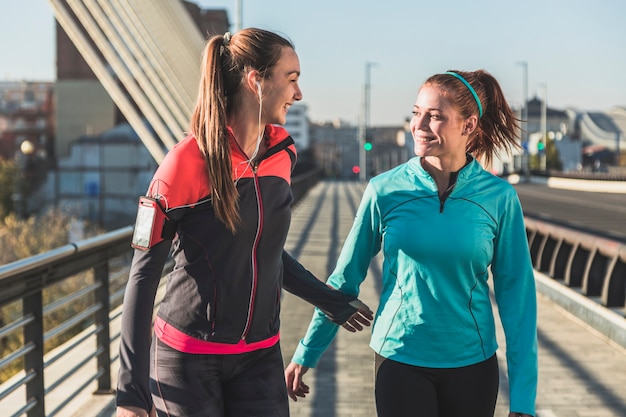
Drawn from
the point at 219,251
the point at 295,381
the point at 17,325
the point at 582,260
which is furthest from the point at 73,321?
the point at 582,260

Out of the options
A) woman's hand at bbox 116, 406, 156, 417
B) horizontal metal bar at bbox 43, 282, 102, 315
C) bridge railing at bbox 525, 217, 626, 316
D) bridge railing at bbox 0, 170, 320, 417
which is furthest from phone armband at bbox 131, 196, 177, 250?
bridge railing at bbox 525, 217, 626, 316

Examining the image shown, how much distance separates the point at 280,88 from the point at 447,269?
0.72 metres

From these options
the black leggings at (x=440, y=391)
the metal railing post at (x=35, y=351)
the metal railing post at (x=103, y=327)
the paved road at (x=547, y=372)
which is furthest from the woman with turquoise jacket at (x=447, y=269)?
the metal railing post at (x=103, y=327)

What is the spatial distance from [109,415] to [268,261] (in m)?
3.01

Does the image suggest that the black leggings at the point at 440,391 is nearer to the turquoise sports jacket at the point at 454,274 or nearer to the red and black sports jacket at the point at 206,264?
the turquoise sports jacket at the point at 454,274

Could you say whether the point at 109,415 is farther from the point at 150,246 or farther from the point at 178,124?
the point at 178,124

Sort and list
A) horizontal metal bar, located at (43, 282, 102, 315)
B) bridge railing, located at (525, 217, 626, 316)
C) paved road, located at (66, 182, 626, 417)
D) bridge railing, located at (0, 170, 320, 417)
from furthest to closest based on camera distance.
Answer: bridge railing, located at (525, 217, 626, 316), paved road, located at (66, 182, 626, 417), horizontal metal bar, located at (43, 282, 102, 315), bridge railing, located at (0, 170, 320, 417)

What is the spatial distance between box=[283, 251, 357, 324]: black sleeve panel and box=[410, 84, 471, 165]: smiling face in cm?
53

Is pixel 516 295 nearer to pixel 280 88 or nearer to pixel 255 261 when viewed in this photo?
pixel 255 261

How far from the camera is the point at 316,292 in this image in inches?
126

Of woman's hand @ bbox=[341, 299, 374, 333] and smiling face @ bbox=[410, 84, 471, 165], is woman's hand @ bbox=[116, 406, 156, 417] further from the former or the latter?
smiling face @ bbox=[410, 84, 471, 165]

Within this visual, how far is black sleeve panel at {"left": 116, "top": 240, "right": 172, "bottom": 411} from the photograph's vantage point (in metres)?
2.57

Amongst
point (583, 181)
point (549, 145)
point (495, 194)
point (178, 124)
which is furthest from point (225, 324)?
point (549, 145)

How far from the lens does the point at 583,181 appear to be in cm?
5178
